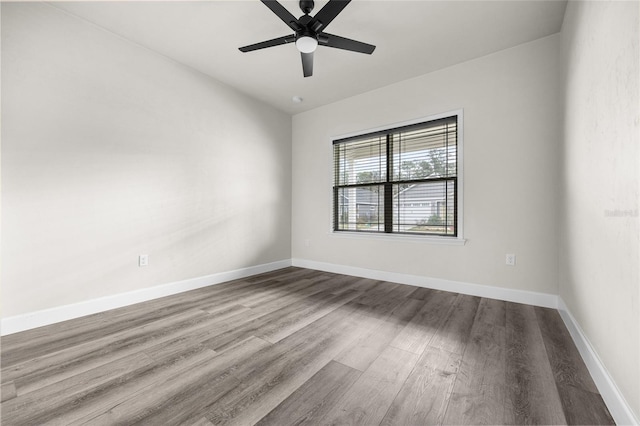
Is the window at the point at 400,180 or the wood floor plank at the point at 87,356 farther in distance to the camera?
the window at the point at 400,180

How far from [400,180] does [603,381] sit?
2577 mm

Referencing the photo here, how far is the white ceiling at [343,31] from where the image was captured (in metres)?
2.20

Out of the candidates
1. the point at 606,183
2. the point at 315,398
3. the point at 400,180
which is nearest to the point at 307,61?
the point at 400,180

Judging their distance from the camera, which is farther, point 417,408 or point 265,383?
point 265,383

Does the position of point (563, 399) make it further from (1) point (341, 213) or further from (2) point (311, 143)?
(2) point (311, 143)

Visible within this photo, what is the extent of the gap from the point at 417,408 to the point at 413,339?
72 cm

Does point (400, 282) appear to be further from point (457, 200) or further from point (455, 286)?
point (457, 200)

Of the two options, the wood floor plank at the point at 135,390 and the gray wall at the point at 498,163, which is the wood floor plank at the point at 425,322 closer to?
the gray wall at the point at 498,163

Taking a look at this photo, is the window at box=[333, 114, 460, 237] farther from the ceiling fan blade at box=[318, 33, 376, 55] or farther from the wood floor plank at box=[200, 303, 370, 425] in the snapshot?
the wood floor plank at box=[200, 303, 370, 425]

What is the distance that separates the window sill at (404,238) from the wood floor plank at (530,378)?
1.03 meters

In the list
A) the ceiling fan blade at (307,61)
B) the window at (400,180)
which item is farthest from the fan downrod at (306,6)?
the window at (400,180)

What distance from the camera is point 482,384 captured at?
1388 mm

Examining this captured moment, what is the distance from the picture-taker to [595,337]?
147 centimetres

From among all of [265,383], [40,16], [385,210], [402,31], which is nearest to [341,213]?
[385,210]
